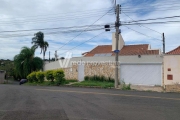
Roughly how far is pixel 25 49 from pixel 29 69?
432cm

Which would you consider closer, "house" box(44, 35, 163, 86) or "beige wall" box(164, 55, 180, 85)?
"beige wall" box(164, 55, 180, 85)

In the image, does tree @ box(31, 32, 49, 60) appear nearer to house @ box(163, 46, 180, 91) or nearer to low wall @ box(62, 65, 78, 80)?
low wall @ box(62, 65, 78, 80)

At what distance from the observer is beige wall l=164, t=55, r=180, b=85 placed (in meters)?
15.2

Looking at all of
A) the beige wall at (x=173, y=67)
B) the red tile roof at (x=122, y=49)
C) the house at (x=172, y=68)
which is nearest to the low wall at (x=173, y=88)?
the house at (x=172, y=68)

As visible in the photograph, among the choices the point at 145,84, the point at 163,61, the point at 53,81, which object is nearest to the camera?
the point at 163,61

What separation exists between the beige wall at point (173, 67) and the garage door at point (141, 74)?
3.57 feet

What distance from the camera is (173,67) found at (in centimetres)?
1548

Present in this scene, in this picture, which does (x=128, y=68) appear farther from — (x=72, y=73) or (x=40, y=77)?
(x=40, y=77)

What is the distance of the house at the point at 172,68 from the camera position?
15.2 meters

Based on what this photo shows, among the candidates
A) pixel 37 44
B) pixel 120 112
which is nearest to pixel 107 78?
pixel 120 112

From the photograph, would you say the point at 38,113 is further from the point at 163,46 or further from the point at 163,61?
the point at 163,46

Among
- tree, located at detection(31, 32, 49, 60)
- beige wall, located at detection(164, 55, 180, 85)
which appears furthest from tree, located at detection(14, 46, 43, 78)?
beige wall, located at detection(164, 55, 180, 85)

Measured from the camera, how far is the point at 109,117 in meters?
5.95

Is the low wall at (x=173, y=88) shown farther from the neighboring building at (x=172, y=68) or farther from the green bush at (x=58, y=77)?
the green bush at (x=58, y=77)
